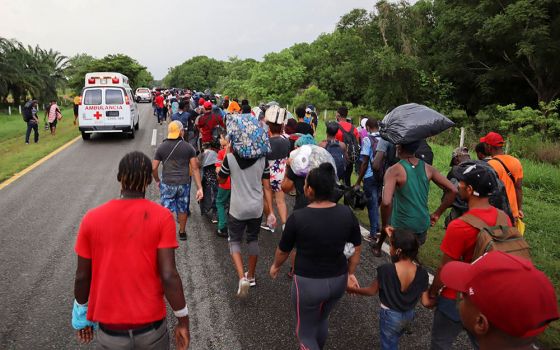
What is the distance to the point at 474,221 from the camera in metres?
2.76

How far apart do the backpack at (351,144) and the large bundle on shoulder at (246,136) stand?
2927mm

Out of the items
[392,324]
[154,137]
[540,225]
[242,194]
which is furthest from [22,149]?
[540,225]

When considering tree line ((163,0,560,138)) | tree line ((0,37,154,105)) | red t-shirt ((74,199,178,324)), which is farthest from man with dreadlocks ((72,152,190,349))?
tree line ((0,37,154,105))

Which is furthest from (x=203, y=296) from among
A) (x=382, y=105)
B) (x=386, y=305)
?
(x=382, y=105)

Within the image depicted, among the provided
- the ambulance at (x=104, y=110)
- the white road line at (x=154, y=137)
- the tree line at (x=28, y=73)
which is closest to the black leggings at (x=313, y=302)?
the white road line at (x=154, y=137)

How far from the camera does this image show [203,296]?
457cm

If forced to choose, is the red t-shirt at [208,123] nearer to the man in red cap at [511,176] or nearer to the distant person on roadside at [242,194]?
the distant person on roadside at [242,194]

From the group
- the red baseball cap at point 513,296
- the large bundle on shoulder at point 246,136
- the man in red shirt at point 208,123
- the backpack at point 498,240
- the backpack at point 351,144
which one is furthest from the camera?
the man in red shirt at point 208,123

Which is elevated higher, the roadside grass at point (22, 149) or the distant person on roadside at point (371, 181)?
the distant person on roadside at point (371, 181)

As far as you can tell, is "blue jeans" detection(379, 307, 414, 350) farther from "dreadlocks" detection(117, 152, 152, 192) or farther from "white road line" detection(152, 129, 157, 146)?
"white road line" detection(152, 129, 157, 146)

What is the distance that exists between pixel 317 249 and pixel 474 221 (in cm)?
108

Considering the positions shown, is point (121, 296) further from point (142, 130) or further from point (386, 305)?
point (142, 130)

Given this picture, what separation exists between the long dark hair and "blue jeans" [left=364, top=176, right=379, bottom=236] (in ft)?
11.5

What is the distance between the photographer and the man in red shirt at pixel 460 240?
109 inches
